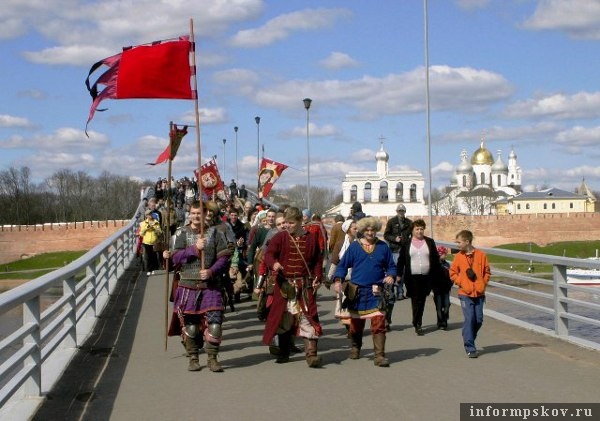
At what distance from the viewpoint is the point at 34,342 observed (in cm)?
787

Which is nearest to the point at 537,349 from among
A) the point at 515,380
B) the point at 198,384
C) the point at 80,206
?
the point at 515,380

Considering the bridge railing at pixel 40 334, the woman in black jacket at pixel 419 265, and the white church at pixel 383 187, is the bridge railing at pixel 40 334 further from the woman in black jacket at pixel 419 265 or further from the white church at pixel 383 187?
the white church at pixel 383 187

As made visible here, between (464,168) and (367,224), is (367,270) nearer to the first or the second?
(367,224)

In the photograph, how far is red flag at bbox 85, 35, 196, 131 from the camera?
10250 mm

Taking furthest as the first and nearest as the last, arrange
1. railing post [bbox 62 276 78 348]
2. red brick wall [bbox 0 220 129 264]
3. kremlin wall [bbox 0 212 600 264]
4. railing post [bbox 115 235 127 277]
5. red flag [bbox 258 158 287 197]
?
kremlin wall [bbox 0 212 600 264], red brick wall [bbox 0 220 129 264], red flag [bbox 258 158 287 197], railing post [bbox 115 235 127 277], railing post [bbox 62 276 78 348]

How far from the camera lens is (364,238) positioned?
995 cm

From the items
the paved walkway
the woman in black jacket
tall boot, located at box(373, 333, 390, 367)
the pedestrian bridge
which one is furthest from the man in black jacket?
tall boot, located at box(373, 333, 390, 367)

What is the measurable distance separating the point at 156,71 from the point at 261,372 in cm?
342

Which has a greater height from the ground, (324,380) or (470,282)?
(470,282)

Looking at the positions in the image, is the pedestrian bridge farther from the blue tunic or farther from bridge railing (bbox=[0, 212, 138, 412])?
the blue tunic

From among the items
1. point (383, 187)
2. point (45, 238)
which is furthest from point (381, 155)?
point (45, 238)

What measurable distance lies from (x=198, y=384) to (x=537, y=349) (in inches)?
163

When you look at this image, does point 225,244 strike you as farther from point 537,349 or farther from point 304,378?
point 537,349

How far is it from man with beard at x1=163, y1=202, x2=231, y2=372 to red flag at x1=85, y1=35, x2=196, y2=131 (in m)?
1.46
